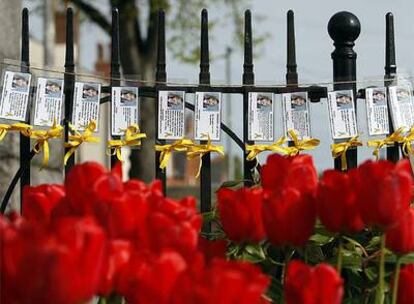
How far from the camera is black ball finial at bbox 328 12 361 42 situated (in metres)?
2.42

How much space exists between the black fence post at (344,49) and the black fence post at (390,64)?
0.09 meters

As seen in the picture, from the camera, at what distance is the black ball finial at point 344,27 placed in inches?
95.1

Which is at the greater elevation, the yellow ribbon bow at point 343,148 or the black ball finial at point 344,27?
the black ball finial at point 344,27

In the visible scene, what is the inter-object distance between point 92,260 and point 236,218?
1.26 feet

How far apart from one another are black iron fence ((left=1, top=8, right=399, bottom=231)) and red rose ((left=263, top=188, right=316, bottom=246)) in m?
1.30

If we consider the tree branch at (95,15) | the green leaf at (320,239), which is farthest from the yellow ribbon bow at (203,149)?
the tree branch at (95,15)

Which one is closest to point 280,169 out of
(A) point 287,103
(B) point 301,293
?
(B) point 301,293

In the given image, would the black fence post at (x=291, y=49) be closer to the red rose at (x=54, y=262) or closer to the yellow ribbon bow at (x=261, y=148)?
the yellow ribbon bow at (x=261, y=148)

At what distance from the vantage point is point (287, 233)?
3.29 feet

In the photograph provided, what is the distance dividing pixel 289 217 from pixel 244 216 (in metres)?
0.08

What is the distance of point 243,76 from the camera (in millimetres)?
2469

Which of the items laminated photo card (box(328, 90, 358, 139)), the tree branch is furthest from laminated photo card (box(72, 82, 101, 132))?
the tree branch

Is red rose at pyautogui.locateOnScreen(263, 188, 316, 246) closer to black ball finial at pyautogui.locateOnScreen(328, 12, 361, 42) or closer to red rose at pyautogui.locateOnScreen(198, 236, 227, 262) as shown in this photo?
red rose at pyautogui.locateOnScreen(198, 236, 227, 262)

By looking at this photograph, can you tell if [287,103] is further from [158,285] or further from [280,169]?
[158,285]
